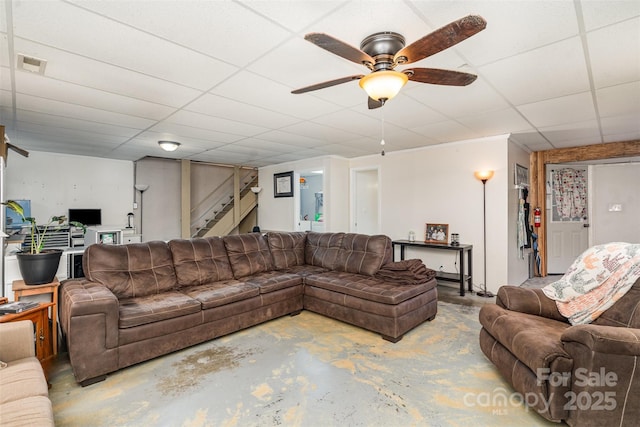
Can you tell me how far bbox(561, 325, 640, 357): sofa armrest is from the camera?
4.92ft

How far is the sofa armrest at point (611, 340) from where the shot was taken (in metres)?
1.50

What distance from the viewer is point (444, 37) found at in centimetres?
144

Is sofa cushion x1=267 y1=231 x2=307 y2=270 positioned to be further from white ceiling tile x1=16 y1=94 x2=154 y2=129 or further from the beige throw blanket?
white ceiling tile x1=16 y1=94 x2=154 y2=129

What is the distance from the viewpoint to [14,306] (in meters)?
2.12

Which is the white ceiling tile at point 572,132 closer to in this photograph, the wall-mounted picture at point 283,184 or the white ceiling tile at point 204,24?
the white ceiling tile at point 204,24

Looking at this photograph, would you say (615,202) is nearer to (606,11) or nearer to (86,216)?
(606,11)

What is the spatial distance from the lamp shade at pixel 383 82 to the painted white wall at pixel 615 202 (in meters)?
6.49

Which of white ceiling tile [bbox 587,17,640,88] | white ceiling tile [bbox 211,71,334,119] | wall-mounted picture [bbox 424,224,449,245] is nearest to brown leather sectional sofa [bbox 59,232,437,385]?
wall-mounted picture [bbox 424,224,449,245]

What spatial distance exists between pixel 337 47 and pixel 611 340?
6.75ft

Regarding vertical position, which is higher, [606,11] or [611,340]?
[606,11]

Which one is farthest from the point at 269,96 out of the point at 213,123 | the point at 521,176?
the point at 521,176

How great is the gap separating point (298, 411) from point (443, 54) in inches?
103

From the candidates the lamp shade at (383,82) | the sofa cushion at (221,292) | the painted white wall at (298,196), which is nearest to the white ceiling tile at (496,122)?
the lamp shade at (383,82)

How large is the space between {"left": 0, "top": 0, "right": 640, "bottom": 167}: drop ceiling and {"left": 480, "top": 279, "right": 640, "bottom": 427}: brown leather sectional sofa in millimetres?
1711
